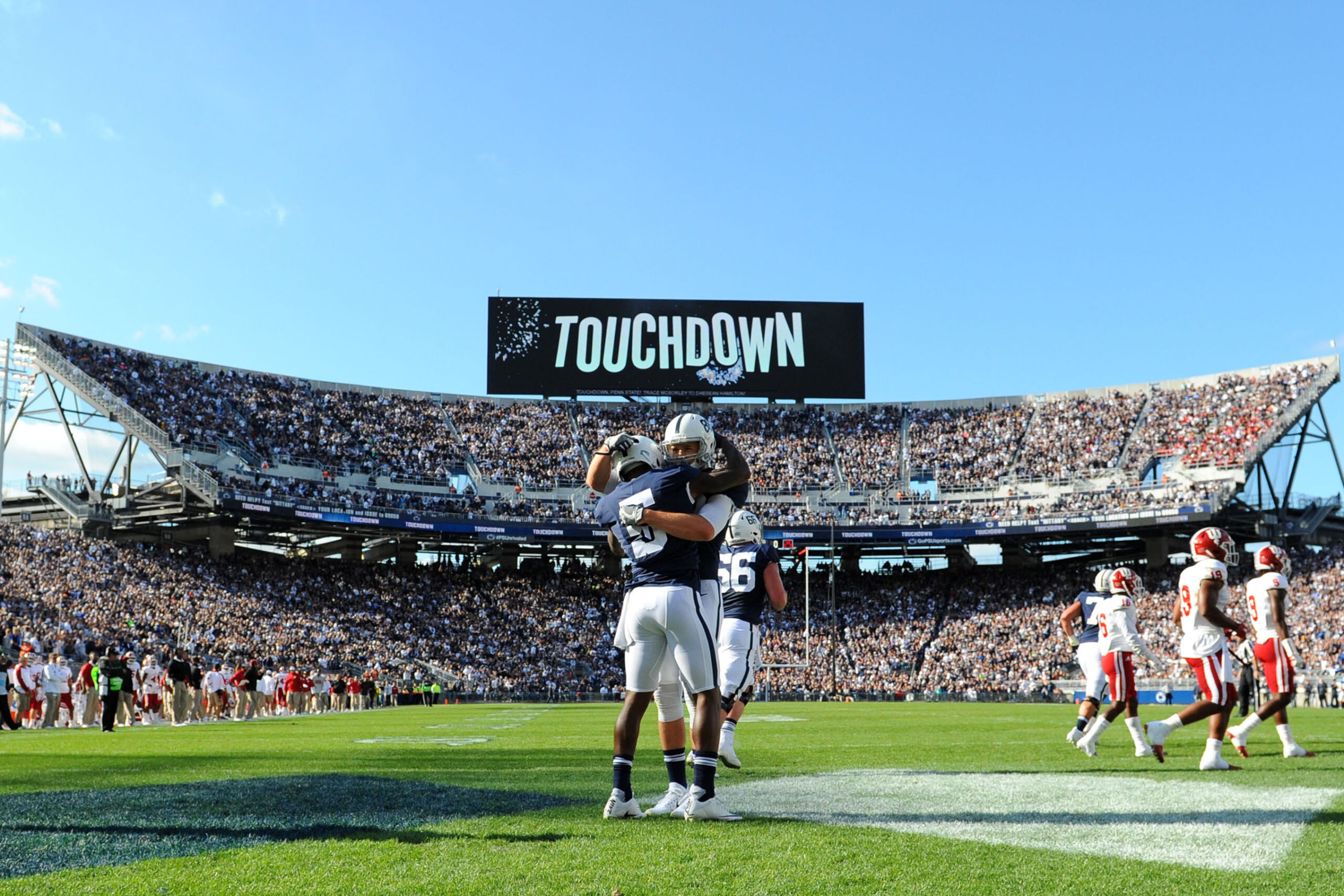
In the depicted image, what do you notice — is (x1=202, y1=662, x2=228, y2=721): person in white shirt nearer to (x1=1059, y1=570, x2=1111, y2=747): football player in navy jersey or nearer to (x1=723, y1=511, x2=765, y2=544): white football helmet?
(x1=723, y1=511, x2=765, y2=544): white football helmet

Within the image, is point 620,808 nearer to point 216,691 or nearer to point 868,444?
point 216,691

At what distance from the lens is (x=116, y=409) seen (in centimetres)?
4378

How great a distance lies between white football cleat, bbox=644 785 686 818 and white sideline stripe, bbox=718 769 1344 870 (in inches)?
15.0

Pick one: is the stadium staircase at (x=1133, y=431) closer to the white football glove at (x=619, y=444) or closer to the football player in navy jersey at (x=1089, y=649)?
the football player in navy jersey at (x=1089, y=649)

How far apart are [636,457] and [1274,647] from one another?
762 centimetres

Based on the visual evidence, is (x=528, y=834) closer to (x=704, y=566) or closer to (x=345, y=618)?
(x=704, y=566)

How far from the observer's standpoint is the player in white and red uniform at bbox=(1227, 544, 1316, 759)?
10242 mm

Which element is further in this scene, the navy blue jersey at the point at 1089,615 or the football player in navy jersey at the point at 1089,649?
the navy blue jersey at the point at 1089,615

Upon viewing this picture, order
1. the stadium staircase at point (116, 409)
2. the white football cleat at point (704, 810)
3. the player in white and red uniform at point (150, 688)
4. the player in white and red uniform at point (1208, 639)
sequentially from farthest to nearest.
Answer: the stadium staircase at point (116, 409) < the player in white and red uniform at point (150, 688) < the player in white and red uniform at point (1208, 639) < the white football cleat at point (704, 810)

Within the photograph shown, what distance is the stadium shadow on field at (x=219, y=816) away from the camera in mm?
4848

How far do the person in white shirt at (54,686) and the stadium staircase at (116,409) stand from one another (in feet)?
74.7

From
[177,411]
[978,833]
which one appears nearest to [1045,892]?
[978,833]

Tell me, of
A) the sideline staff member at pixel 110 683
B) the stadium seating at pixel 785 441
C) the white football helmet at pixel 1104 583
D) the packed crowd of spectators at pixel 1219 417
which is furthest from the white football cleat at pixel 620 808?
the packed crowd of spectators at pixel 1219 417

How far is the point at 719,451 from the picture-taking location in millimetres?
6426
